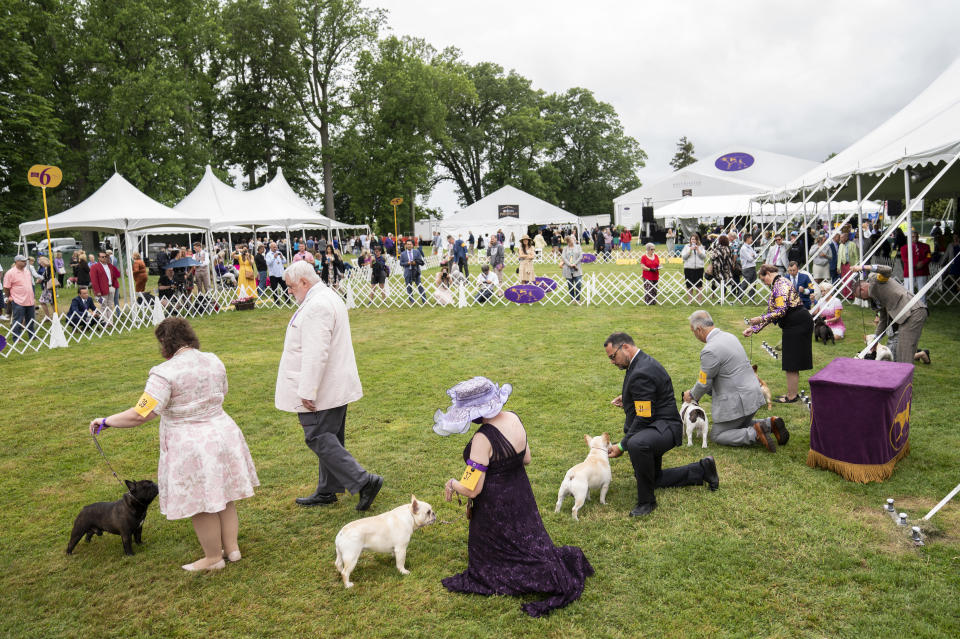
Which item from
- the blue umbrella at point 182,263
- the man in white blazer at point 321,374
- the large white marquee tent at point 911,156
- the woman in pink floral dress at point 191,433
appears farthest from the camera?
the blue umbrella at point 182,263

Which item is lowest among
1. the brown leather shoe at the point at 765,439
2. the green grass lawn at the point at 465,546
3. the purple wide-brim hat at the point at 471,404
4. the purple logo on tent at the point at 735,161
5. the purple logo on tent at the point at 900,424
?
the green grass lawn at the point at 465,546

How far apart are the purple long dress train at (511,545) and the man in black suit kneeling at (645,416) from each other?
1.14 meters

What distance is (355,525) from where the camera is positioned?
143 inches

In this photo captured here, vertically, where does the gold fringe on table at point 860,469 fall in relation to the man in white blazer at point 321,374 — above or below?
below

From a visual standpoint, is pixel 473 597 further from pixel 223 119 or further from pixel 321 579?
pixel 223 119

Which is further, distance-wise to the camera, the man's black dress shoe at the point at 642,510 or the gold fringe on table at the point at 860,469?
the gold fringe on table at the point at 860,469

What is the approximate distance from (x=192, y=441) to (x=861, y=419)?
192 inches

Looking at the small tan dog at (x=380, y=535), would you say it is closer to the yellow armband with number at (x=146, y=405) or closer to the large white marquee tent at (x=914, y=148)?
the yellow armband with number at (x=146, y=405)

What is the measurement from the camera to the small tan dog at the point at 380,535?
3590 millimetres

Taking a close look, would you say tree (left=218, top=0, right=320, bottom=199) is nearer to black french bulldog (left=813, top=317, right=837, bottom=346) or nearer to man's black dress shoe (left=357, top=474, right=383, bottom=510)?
black french bulldog (left=813, top=317, right=837, bottom=346)

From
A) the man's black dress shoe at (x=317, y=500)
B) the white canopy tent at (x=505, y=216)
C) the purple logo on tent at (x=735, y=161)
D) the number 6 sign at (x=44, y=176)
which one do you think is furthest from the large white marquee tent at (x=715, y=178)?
the man's black dress shoe at (x=317, y=500)

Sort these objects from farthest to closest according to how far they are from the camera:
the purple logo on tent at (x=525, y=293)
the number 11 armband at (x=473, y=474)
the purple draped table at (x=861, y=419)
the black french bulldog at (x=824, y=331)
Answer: the purple logo on tent at (x=525, y=293) < the black french bulldog at (x=824, y=331) < the purple draped table at (x=861, y=419) < the number 11 armband at (x=473, y=474)

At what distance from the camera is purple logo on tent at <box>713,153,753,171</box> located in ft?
128

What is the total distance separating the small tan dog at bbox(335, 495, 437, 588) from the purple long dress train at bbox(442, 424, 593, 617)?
416 millimetres
